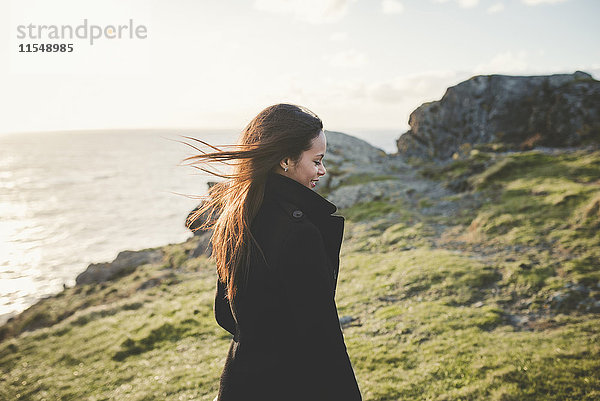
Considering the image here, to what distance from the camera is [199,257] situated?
27.0 metres

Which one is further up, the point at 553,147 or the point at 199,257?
the point at 553,147

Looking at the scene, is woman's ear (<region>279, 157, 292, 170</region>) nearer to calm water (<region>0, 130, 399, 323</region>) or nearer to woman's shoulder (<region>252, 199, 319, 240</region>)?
woman's shoulder (<region>252, 199, 319, 240</region>)

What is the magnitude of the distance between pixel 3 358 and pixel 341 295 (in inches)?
545

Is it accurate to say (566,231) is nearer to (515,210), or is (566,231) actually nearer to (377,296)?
(515,210)

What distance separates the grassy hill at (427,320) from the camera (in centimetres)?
707

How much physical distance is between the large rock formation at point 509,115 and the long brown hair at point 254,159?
4227 centimetres

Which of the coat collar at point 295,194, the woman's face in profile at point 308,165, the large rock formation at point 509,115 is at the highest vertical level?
the large rock formation at point 509,115

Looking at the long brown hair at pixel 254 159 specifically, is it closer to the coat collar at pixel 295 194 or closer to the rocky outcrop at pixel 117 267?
the coat collar at pixel 295 194

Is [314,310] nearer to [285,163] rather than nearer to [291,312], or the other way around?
[291,312]

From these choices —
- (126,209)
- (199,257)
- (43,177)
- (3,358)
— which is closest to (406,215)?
(199,257)

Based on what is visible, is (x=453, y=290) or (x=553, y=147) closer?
(x=453, y=290)

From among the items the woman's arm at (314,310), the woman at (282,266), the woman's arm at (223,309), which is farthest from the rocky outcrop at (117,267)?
the woman's arm at (314,310)

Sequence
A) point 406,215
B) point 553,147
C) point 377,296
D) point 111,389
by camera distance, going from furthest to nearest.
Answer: point 553,147 < point 406,215 < point 377,296 < point 111,389

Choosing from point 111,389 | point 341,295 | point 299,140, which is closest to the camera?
point 299,140
